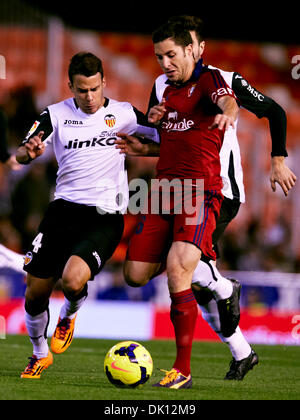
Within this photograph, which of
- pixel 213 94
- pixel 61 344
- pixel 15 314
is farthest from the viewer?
pixel 15 314

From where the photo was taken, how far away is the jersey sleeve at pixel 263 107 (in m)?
5.97

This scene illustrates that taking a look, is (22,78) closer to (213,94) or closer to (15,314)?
(15,314)

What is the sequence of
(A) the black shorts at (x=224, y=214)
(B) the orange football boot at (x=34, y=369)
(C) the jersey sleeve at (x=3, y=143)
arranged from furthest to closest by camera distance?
(C) the jersey sleeve at (x=3, y=143)
(A) the black shorts at (x=224, y=214)
(B) the orange football boot at (x=34, y=369)

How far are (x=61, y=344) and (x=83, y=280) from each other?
63 cm

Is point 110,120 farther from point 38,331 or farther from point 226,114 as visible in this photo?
point 38,331

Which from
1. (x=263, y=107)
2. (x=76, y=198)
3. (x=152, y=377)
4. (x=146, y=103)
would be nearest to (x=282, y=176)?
(x=263, y=107)

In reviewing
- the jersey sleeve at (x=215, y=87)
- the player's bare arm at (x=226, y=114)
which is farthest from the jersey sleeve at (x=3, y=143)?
the player's bare arm at (x=226, y=114)

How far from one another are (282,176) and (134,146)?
45.6 inches

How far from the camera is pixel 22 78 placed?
16.5 m

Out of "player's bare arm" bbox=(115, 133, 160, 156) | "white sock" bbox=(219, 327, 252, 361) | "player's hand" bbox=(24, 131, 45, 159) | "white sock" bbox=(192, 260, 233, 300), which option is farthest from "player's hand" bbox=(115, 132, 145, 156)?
"white sock" bbox=(219, 327, 252, 361)

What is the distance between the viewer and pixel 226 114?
Answer: 5578mm

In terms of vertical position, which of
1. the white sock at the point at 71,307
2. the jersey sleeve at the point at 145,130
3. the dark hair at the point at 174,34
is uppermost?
the dark hair at the point at 174,34

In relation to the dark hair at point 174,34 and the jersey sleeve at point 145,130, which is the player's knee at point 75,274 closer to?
the jersey sleeve at point 145,130
